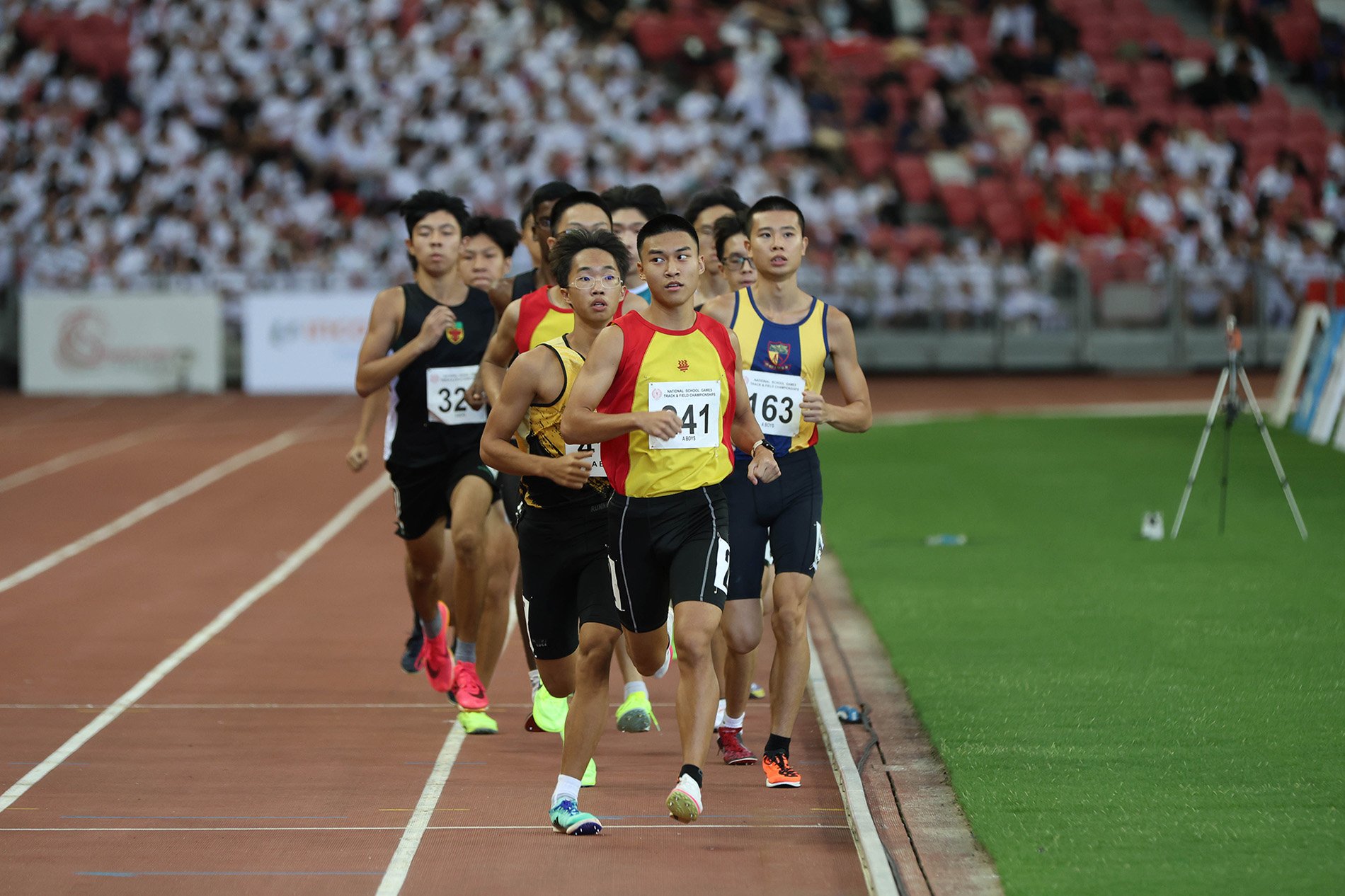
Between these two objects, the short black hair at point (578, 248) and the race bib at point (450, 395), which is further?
the race bib at point (450, 395)

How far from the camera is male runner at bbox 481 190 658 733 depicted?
23.9 feet

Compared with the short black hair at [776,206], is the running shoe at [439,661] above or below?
below

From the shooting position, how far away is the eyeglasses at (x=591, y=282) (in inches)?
Result: 249

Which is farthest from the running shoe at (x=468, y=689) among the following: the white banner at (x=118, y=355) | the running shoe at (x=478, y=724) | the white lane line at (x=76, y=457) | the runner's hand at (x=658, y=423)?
the white banner at (x=118, y=355)

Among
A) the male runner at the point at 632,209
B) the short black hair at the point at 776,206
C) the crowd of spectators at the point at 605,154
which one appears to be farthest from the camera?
the crowd of spectators at the point at 605,154

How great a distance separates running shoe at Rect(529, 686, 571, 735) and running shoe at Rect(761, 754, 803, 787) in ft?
3.63

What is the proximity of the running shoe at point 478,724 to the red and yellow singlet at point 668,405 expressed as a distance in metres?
2.03

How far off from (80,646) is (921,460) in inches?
422

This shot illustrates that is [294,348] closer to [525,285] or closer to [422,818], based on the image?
[525,285]

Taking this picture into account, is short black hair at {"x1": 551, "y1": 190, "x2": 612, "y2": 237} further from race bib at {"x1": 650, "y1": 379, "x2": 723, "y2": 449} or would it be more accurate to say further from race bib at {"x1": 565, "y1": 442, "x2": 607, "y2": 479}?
race bib at {"x1": 650, "y1": 379, "x2": 723, "y2": 449}

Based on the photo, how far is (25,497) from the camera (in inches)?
643

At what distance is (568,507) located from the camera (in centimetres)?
652

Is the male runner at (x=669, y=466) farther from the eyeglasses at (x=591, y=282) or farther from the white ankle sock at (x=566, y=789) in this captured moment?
the white ankle sock at (x=566, y=789)

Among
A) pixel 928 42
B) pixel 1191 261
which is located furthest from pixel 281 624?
pixel 928 42
